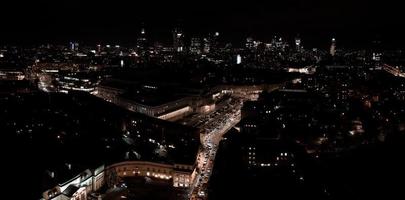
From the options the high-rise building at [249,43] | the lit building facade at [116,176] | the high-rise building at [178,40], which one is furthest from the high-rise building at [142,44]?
the lit building facade at [116,176]

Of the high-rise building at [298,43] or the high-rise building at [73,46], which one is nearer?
the high-rise building at [73,46]

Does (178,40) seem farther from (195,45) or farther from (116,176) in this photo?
(116,176)

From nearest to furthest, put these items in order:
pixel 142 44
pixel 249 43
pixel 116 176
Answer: pixel 116 176, pixel 142 44, pixel 249 43

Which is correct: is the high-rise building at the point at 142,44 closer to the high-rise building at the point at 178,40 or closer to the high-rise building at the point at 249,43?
the high-rise building at the point at 178,40

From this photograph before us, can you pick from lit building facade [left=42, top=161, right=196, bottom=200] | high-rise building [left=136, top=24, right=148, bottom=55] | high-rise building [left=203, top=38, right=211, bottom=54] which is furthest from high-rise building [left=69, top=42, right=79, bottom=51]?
lit building facade [left=42, top=161, right=196, bottom=200]

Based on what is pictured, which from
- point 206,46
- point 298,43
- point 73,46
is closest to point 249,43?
point 298,43

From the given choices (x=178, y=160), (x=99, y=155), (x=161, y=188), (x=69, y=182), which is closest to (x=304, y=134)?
(x=178, y=160)

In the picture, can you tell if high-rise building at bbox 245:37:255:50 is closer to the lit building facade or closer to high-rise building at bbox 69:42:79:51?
high-rise building at bbox 69:42:79:51

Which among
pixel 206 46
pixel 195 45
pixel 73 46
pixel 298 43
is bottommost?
pixel 73 46

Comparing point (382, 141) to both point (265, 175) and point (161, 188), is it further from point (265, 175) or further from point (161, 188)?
point (161, 188)
